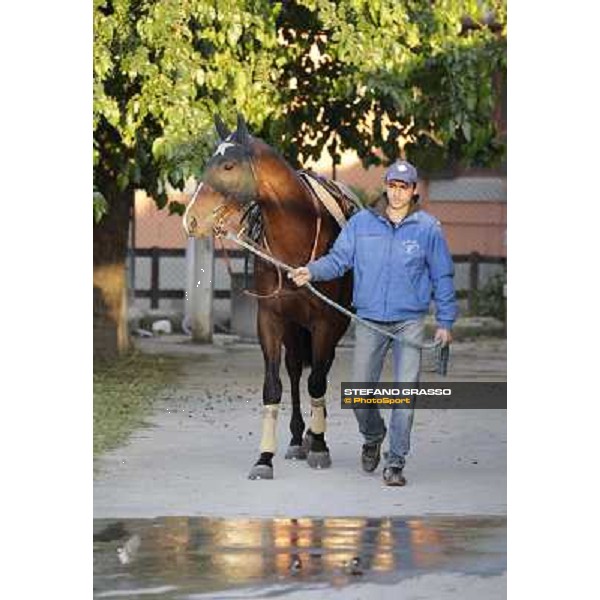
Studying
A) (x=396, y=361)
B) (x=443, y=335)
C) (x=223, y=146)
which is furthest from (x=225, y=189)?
(x=443, y=335)

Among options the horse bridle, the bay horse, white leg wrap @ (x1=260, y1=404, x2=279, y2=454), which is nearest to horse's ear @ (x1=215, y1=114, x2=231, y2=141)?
the bay horse

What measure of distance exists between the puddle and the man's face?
1526 millimetres

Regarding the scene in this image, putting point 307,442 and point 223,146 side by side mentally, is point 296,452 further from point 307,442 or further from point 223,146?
point 223,146

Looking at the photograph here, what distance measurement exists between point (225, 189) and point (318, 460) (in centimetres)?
164

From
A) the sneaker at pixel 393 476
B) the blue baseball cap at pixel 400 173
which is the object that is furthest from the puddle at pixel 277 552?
the blue baseball cap at pixel 400 173

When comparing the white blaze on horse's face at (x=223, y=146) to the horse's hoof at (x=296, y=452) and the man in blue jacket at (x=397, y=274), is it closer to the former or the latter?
the man in blue jacket at (x=397, y=274)

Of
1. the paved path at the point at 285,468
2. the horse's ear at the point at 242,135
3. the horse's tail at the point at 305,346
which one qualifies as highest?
the horse's ear at the point at 242,135

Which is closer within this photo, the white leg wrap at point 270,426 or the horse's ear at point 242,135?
the horse's ear at point 242,135

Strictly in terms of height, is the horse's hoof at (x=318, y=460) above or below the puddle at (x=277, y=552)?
above

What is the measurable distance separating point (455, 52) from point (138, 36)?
254cm

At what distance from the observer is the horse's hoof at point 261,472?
39.3 ft

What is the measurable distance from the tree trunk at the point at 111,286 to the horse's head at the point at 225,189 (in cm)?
494

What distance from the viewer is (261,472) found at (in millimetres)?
12000
